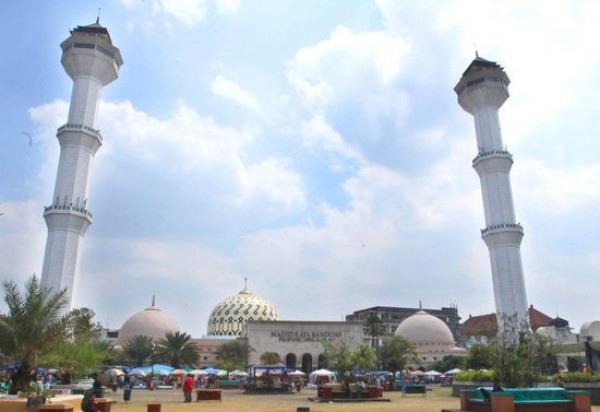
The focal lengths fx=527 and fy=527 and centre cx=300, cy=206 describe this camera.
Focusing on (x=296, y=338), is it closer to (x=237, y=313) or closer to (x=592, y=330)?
(x=237, y=313)

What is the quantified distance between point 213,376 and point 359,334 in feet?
66.3

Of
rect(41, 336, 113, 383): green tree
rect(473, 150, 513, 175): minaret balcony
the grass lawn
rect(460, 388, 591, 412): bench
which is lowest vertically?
the grass lawn

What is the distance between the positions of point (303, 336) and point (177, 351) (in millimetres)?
14758

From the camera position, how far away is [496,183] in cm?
5294

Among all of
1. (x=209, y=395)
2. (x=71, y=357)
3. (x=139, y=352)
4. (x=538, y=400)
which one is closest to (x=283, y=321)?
(x=139, y=352)

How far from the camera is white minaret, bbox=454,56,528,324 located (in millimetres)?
51281

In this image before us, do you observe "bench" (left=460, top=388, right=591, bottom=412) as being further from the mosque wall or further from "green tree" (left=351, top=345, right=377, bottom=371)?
the mosque wall

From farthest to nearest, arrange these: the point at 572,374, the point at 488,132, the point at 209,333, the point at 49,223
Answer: the point at 209,333, the point at 488,132, the point at 49,223, the point at 572,374

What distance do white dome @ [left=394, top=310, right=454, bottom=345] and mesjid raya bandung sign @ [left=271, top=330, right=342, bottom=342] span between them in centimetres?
1860

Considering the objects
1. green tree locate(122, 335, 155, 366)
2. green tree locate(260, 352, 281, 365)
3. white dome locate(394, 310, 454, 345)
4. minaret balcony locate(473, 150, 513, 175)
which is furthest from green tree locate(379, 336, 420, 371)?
green tree locate(122, 335, 155, 366)

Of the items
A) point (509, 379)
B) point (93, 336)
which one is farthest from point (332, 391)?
point (93, 336)

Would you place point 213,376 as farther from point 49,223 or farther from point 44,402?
point 44,402

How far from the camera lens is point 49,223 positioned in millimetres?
46562

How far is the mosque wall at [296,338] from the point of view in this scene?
59688 mm
